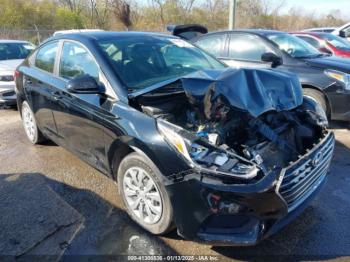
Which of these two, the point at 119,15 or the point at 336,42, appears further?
the point at 119,15

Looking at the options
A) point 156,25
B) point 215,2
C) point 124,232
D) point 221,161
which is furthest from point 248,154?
point 215,2

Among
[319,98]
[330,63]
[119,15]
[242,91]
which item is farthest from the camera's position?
[119,15]

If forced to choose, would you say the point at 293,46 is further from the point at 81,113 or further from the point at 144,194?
the point at 144,194

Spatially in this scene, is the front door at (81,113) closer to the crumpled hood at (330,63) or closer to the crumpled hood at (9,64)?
the crumpled hood at (330,63)

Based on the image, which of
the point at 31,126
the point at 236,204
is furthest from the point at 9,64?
the point at 236,204

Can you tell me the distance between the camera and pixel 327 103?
231 inches

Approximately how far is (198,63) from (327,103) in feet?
9.30

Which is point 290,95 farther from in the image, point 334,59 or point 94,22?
point 94,22

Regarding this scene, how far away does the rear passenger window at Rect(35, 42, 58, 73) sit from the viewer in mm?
4477

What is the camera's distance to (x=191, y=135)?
2676 millimetres

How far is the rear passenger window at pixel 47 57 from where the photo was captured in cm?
448

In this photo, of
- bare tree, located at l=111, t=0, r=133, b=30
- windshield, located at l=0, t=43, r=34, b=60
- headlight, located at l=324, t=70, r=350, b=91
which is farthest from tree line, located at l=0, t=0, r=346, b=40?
headlight, located at l=324, t=70, r=350, b=91

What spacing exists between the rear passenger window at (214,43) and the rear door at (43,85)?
3375 mm

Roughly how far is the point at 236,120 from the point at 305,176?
0.68m
